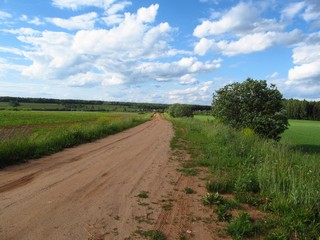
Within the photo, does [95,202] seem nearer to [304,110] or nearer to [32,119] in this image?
[32,119]

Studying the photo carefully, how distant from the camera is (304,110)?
354 feet

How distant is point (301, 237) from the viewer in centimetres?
491

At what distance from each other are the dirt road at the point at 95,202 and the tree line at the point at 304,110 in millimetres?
109174

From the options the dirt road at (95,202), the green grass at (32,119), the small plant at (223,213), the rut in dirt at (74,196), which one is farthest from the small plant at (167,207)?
the green grass at (32,119)

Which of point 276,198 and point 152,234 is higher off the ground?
point 276,198

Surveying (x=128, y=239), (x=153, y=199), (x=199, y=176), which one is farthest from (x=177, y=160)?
(x=128, y=239)

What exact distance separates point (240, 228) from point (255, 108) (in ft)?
77.2

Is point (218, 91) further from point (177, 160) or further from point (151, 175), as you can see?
point (151, 175)

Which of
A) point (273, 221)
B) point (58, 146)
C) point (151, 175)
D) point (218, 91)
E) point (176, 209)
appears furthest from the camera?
point (218, 91)

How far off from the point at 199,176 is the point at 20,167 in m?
5.65

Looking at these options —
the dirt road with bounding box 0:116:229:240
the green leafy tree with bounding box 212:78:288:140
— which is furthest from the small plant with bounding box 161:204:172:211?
the green leafy tree with bounding box 212:78:288:140

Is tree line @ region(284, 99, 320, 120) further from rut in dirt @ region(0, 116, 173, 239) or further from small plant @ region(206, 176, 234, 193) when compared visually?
small plant @ region(206, 176, 234, 193)

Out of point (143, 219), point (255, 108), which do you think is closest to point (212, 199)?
point (143, 219)

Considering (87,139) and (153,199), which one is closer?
(153,199)
